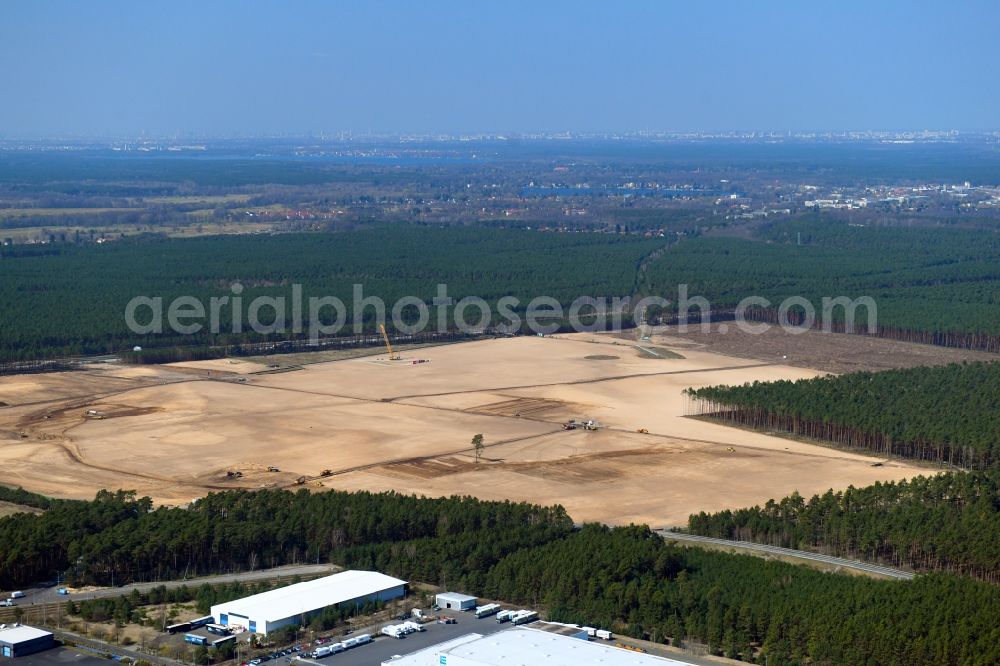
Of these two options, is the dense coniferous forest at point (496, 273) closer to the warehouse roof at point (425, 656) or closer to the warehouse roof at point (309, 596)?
the warehouse roof at point (309, 596)

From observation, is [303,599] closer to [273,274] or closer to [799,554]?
[799,554]

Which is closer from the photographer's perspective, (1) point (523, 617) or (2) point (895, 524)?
(1) point (523, 617)

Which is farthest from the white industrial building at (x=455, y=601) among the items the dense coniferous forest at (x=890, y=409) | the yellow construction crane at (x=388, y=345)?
the yellow construction crane at (x=388, y=345)

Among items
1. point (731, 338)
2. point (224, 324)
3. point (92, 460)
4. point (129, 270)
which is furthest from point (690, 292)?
point (92, 460)

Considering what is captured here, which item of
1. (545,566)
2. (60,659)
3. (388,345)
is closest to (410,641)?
(545,566)

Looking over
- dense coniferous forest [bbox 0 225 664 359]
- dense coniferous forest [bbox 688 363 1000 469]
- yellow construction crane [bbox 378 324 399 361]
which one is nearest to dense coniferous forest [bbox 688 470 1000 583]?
dense coniferous forest [bbox 688 363 1000 469]

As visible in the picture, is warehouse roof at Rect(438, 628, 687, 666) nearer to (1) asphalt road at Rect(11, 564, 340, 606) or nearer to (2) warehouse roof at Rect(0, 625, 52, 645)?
(1) asphalt road at Rect(11, 564, 340, 606)

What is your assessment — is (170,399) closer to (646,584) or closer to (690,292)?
(646,584)
